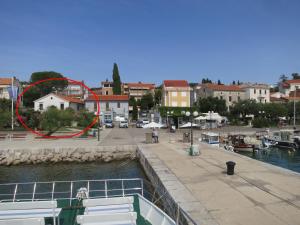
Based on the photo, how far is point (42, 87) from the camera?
99.4 m

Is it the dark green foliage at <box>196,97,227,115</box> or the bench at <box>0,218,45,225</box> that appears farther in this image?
the dark green foliage at <box>196,97,227,115</box>

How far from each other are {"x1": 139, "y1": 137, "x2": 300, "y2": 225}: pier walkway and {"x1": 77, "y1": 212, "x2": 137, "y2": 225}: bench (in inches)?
79.9

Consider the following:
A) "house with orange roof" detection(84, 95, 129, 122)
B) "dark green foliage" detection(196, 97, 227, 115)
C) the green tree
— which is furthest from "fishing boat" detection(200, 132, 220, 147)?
the green tree

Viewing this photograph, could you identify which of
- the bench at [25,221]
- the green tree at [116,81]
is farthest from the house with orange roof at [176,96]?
Result: the bench at [25,221]

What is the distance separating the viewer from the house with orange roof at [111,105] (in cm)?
7306

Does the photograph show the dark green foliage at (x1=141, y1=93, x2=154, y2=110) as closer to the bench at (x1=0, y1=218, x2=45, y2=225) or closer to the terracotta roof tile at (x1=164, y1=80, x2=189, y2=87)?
the terracotta roof tile at (x1=164, y1=80, x2=189, y2=87)

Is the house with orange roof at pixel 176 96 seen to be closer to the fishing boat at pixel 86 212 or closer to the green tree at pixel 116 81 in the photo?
the green tree at pixel 116 81

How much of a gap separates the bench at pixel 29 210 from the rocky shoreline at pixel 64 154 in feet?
60.1

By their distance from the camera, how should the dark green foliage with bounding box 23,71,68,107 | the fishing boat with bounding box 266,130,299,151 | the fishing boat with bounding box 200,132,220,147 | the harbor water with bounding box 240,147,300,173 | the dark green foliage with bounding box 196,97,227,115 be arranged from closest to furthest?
the harbor water with bounding box 240,147,300,173
the fishing boat with bounding box 200,132,220,147
the fishing boat with bounding box 266,130,299,151
the dark green foliage with bounding box 196,97,227,115
the dark green foliage with bounding box 23,71,68,107

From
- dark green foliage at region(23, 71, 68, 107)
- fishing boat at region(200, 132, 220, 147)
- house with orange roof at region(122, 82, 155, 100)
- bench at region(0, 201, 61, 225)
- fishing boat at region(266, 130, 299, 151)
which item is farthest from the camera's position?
house with orange roof at region(122, 82, 155, 100)

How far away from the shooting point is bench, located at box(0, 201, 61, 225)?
26.0 ft

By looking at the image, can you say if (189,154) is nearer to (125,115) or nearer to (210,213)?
(210,213)

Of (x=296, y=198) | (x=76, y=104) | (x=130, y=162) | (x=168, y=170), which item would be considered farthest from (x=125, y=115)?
(x=296, y=198)

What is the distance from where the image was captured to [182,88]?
7444 cm
